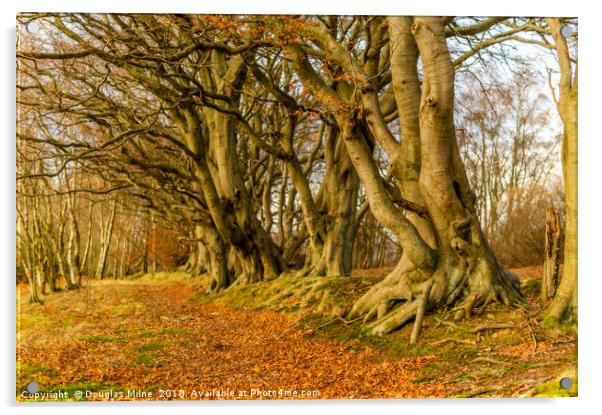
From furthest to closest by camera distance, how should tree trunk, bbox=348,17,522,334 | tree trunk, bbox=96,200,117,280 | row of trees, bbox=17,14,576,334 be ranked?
tree trunk, bbox=96,200,117,280
tree trunk, bbox=348,17,522,334
row of trees, bbox=17,14,576,334

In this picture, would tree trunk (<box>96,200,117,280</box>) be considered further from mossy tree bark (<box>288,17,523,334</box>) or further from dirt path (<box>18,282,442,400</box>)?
mossy tree bark (<box>288,17,523,334</box>)

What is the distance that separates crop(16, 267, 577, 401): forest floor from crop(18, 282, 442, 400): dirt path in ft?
0.04

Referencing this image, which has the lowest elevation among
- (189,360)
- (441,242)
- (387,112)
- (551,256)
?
(189,360)

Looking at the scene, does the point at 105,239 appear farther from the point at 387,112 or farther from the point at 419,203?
the point at 419,203

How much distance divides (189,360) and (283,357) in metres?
0.98

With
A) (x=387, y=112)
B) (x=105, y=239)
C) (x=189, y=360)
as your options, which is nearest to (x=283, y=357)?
(x=189, y=360)

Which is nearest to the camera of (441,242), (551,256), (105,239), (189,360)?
(189,360)

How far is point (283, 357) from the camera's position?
20.3 feet

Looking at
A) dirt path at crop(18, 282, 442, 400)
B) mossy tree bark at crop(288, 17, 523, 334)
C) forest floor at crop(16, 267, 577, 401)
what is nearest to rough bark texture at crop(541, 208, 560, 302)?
forest floor at crop(16, 267, 577, 401)

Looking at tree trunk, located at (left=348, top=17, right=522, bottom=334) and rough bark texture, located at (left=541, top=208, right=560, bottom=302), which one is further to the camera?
tree trunk, located at (left=348, top=17, right=522, bottom=334)

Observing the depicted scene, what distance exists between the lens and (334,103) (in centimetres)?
698

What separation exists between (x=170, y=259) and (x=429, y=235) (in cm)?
845

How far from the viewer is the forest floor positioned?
5629mm

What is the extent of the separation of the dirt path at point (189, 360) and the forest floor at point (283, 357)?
0.04 ft
